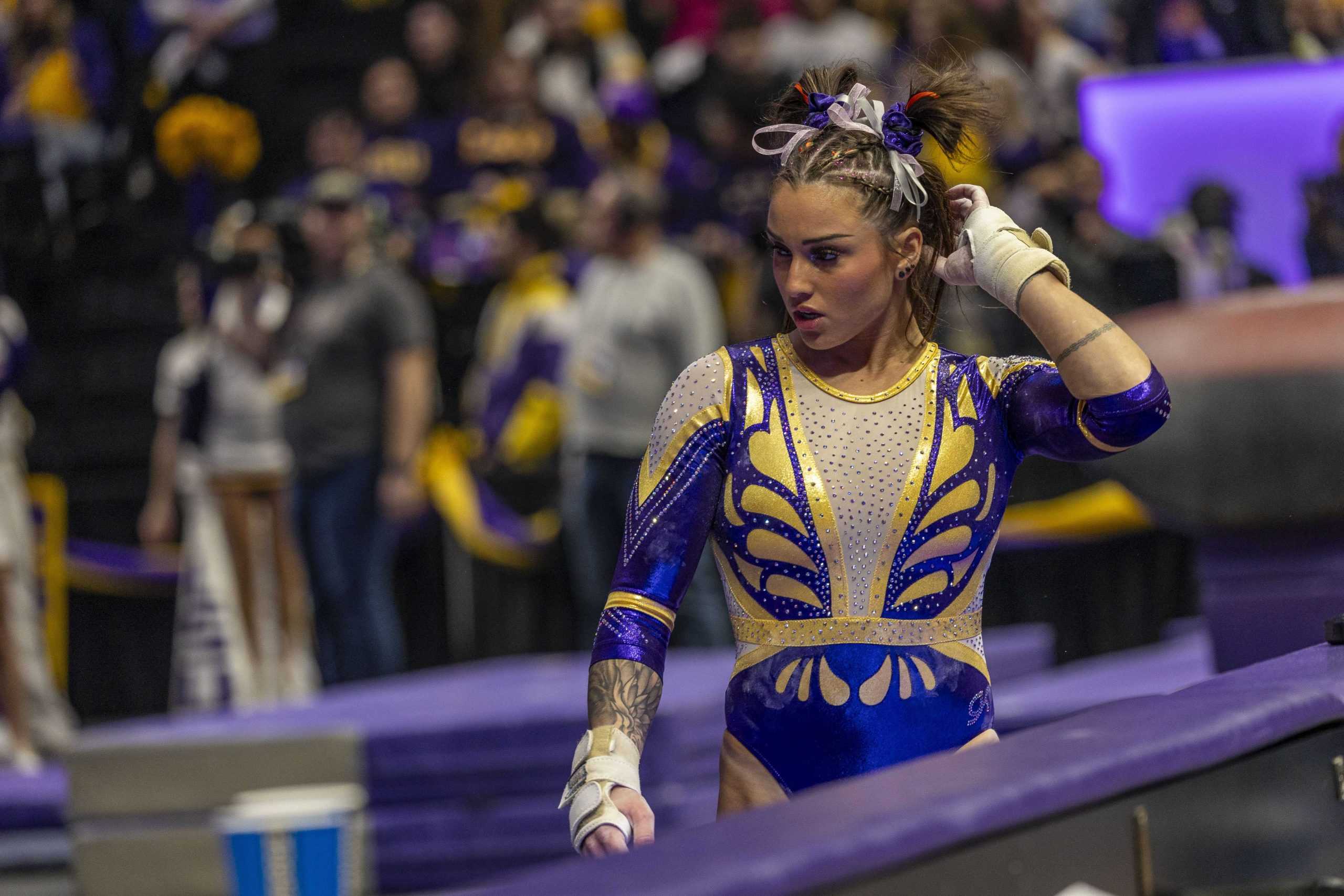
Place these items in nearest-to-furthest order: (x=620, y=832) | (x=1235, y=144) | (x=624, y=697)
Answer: (x=620, y=832), (x=624, y=697), (x=1235, y=144)

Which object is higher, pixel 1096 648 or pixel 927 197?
pixel 927 197

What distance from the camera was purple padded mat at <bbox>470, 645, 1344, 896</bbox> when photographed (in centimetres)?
111

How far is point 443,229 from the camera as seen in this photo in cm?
785

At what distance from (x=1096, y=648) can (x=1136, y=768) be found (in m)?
4.84

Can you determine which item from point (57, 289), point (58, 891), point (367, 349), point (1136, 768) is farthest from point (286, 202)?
point (1136, 768)

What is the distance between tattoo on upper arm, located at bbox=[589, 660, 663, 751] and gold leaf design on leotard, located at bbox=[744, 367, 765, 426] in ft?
1.03

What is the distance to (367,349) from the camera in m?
6.35

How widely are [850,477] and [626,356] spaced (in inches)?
163

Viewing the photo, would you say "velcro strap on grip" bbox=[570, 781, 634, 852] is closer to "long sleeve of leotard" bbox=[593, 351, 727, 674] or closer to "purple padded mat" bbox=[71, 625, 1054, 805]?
"long sleeve of leotard" bbox=[593, 351, 727, 674]

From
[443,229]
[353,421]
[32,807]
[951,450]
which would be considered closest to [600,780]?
[951,450]

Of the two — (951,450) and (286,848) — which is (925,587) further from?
(286,848)

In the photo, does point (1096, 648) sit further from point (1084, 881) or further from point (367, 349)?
point (1084, 881)

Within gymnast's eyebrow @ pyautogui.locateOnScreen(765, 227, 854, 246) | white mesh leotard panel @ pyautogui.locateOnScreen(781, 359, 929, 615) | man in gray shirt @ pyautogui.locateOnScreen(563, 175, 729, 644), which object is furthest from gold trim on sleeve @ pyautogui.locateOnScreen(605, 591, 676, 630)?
man in gray shirt @ pyautogui.locateOnScreen(563, 175, 729, 644)

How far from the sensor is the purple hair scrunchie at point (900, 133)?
191 centimetres
